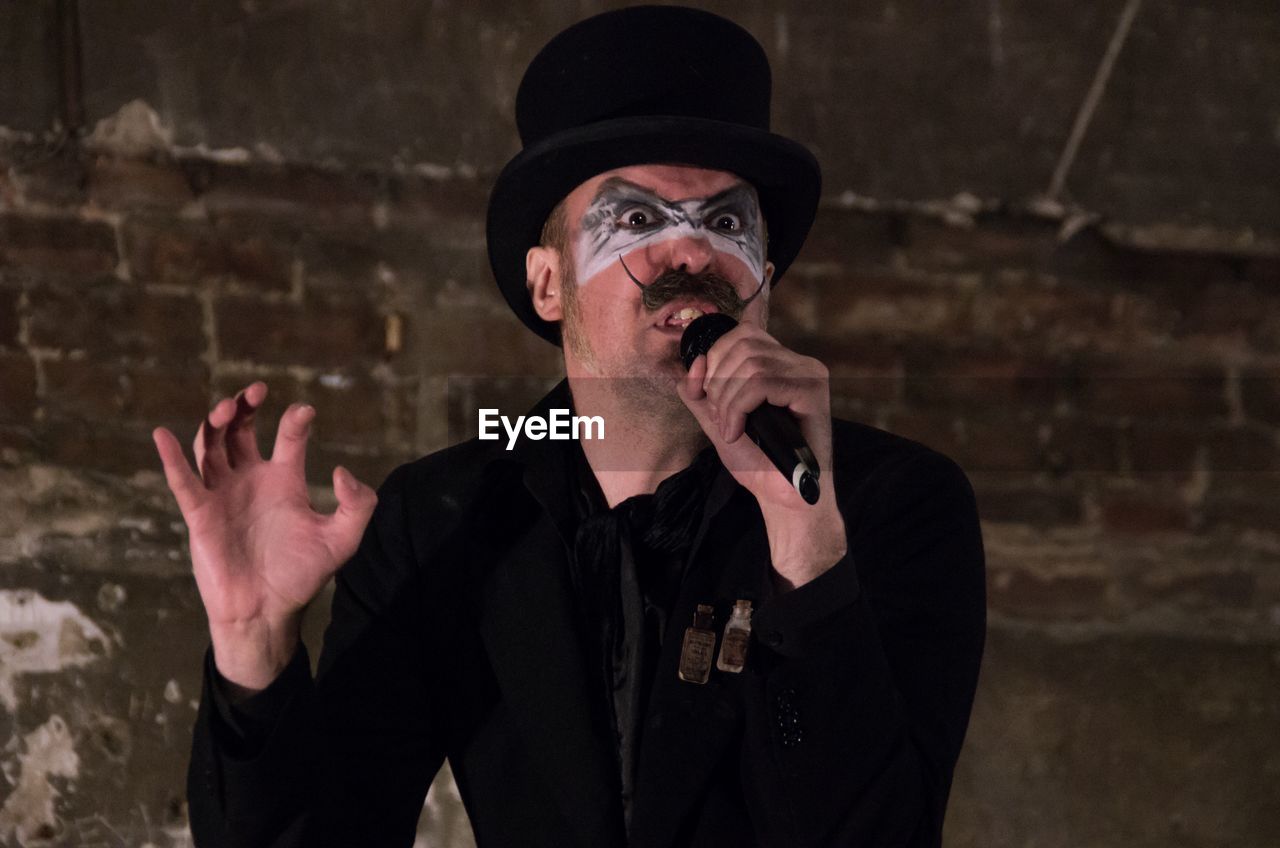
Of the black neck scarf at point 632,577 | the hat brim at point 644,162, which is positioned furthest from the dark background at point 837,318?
the black neck scarf at point 632,577

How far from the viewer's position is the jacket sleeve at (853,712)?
1.29 meters

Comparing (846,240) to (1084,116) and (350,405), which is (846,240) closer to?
(1084,116)

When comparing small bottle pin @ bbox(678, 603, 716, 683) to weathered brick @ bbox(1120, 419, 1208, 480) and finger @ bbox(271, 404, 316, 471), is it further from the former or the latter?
weathered brick @ bbox(1120, 419, 1208, 480)

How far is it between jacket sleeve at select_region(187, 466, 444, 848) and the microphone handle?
613 millimetres

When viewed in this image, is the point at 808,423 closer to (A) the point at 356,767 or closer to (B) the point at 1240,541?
(A) the point at 356,767

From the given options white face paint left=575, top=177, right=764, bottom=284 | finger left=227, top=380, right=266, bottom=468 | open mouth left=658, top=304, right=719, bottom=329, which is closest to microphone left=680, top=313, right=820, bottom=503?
open mouth left=658, top=304, right=719, bottom=329

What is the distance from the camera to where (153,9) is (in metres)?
2.12

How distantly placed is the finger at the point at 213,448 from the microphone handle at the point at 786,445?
56 cm

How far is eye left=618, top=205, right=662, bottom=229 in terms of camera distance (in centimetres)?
155

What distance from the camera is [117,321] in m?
2.14

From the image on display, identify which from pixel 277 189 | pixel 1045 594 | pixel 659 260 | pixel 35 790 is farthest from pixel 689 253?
pixel 35 790

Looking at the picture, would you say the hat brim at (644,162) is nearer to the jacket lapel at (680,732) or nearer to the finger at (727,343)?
the finger at (727,343)

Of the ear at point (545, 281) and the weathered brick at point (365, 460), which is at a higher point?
the ear at point (545, 281)

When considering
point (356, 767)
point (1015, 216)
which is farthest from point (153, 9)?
point (1015, 216)
